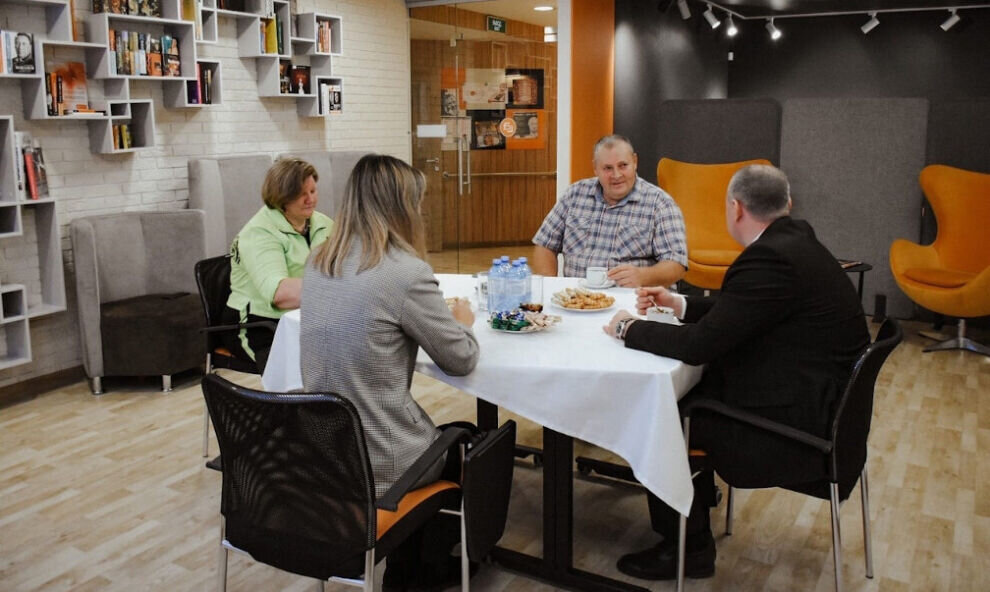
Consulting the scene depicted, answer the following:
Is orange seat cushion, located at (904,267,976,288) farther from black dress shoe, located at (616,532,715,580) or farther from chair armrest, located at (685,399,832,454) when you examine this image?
chair armrest, located at (685,399,832,454)

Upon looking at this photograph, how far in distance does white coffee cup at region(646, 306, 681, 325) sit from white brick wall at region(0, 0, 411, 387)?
380 cm

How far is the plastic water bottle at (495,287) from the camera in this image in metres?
3.16

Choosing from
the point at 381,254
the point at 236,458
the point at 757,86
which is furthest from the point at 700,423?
the point at 757,86

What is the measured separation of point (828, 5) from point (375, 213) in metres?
10.2

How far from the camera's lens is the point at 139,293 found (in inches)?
220

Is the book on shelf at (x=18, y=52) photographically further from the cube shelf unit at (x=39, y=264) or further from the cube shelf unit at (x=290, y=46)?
the cube shelf unit at (x=290, y=46)

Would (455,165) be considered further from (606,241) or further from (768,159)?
(606,241)

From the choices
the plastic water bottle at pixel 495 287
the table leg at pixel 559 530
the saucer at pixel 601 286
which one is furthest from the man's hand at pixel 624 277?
the table leg at pixel 559 530

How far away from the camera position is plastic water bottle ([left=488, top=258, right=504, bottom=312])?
316 cm

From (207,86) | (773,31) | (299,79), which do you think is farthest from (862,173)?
(773,31)

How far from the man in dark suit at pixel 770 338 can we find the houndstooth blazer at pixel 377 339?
73 cm

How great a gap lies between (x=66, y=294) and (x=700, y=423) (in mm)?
4202

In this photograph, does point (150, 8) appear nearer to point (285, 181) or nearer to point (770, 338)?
point (285, 181)

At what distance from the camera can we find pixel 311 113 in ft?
23.5
